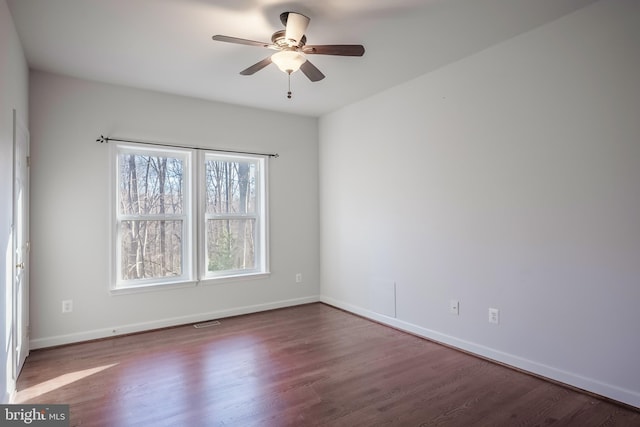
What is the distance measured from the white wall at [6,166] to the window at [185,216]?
133 centimetres

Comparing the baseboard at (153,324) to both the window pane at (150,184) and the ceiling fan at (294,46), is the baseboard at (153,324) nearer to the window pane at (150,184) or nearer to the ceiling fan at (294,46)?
Answer: the window pane at (150,184)

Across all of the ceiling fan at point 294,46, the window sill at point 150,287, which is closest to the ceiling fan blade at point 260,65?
the ceiling fan at point 294,46

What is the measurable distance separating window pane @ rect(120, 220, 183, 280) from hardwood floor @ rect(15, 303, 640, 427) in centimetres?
70

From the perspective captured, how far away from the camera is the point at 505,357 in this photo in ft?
9.64

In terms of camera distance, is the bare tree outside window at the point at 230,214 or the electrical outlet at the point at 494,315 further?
the bare tree outside window at the point at 230,214

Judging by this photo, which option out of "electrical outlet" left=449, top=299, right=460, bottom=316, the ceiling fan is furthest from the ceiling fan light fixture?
"electrical outlet" left=449, top=299, right=460, bottom=316

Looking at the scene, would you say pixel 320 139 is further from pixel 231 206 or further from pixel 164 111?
pixel 164 111

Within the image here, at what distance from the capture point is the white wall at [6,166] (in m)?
2.15

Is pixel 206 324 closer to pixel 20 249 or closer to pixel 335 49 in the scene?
pixel 20 249

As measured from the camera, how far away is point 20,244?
2895 mm

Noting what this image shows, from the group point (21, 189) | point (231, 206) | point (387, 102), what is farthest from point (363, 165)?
point (21, 189)

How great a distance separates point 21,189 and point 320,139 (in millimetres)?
3399

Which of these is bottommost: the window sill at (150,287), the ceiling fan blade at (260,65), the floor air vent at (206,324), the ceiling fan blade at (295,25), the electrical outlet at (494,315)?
the floor air vent at (206,324)

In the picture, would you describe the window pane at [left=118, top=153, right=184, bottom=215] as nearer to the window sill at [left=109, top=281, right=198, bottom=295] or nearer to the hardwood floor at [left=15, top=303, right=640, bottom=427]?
the window sill at [left=109, top=281, right=198, bottom=295]
